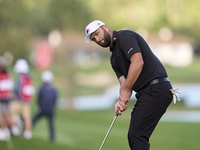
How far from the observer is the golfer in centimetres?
459

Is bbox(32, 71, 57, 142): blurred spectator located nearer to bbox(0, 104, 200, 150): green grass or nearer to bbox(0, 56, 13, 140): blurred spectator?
bbox(0, 104, 200, 150): green grass

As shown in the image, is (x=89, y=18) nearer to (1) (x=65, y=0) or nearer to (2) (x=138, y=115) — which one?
(1) (x=65, y=0)

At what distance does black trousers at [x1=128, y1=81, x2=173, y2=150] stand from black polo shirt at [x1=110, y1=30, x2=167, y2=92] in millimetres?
98


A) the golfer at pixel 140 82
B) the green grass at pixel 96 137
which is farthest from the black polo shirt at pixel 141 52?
the green grass at pixel 96 137

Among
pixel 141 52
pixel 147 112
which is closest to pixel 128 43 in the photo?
pixel 141 52

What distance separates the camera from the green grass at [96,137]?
30.5 feet

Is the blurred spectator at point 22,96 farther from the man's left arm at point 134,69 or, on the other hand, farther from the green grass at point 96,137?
the man's left arm at point 134,69

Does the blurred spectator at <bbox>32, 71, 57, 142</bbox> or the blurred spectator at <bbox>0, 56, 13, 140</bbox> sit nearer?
the blurred spectator at <bbox>0, 56, 13, 140</bbox>

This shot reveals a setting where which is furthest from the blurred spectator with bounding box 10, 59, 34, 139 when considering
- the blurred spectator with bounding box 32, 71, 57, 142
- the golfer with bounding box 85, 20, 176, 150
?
the golfer with bounding box 85, 20, 176, 150

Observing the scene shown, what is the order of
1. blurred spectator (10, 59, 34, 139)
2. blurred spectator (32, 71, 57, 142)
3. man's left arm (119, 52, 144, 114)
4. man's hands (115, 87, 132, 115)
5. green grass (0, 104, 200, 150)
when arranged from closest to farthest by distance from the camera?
1. man's left arm (119, 52, 144, 114)
2. man's hands (115, 87, 132, 115)
3. green grass (0, 104, 200, 150)
4. blurred spectator (10, 59, 34, 139)
5. blurred spectator (32, 71, 57, 142)

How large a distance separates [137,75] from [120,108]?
425 millimetres

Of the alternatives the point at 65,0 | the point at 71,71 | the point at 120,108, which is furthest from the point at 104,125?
the point at 120,108

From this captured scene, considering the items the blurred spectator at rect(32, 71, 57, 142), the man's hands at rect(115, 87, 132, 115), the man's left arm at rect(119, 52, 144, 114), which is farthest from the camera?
the blurred spectator at rect(32, 71, 57, 142)

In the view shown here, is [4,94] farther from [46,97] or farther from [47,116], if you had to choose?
[47,116]
